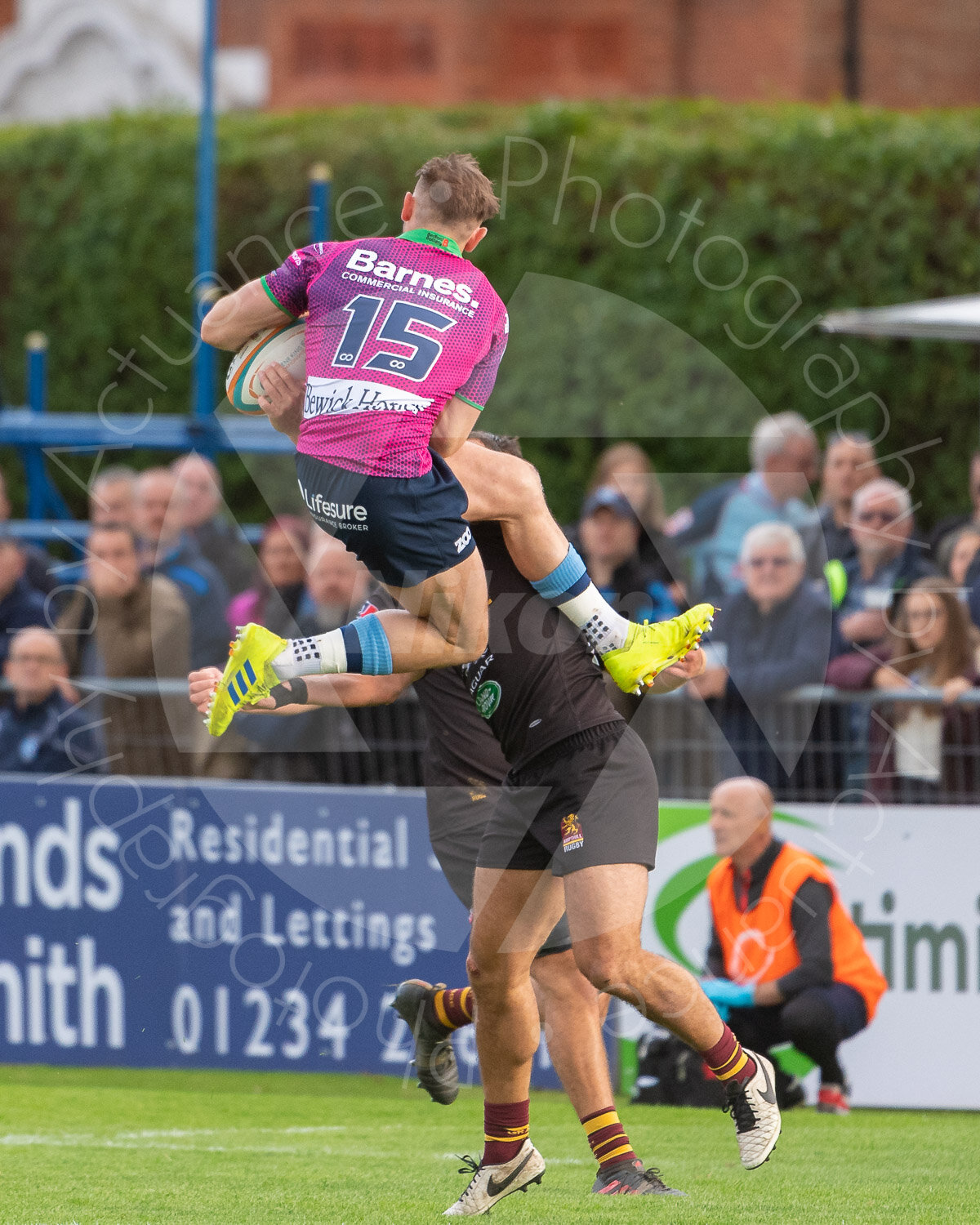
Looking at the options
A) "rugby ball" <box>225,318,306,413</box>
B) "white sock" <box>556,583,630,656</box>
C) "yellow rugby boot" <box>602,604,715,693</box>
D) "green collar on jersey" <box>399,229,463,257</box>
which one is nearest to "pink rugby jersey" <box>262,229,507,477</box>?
"green collar on jersey" <box>399,229,463,257</box>

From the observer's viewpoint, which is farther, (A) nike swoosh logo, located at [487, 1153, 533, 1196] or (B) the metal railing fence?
(B) the metal railing fence

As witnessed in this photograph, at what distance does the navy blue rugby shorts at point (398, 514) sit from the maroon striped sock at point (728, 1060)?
1681 mm

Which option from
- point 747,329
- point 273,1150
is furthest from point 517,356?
point 273,1150

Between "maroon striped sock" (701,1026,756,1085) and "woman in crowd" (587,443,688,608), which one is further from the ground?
"woman in crowd" (587,443,688,608)

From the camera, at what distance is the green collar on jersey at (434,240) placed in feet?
17.7

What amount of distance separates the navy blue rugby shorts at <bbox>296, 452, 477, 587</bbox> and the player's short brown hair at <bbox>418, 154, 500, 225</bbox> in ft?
2.30

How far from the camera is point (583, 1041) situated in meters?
6.01

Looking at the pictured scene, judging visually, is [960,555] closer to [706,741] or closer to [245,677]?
[706,741]

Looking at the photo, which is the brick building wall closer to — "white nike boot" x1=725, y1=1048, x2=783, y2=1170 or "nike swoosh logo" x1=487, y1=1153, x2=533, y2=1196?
"white nike boot" x1=725, y1=1048, x2=783, y2=1170

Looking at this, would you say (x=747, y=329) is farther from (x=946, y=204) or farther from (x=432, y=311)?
(x=432, y=311)

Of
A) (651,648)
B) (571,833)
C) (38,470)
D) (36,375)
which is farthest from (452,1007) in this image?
(36,375)

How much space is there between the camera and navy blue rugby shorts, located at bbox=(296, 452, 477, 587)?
5.27 meters

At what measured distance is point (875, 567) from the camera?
29.4 feet

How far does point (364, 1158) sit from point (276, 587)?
3755mm
